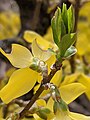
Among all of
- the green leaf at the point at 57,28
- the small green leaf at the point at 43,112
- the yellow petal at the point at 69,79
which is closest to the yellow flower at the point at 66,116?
the small green leaf at the point at 43,112

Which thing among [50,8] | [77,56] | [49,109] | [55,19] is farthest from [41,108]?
[50,8]

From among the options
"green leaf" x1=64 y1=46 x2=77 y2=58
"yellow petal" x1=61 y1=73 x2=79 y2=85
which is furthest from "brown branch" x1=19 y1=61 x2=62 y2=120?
"yellow petal" x1=61 y1=73 x2=79 y2=85

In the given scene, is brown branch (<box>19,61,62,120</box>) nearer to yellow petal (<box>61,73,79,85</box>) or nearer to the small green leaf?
the small green leaf

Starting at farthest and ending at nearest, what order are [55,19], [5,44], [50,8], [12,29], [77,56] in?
[12,29], [50,8], [77,56], [5,44], [55,19]

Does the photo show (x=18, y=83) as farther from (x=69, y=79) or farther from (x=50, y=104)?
(x=69, y=79)

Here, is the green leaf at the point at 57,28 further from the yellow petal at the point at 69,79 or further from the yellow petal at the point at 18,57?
the yellow petal at the point at 69,79

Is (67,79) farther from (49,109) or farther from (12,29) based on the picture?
(12,29)
